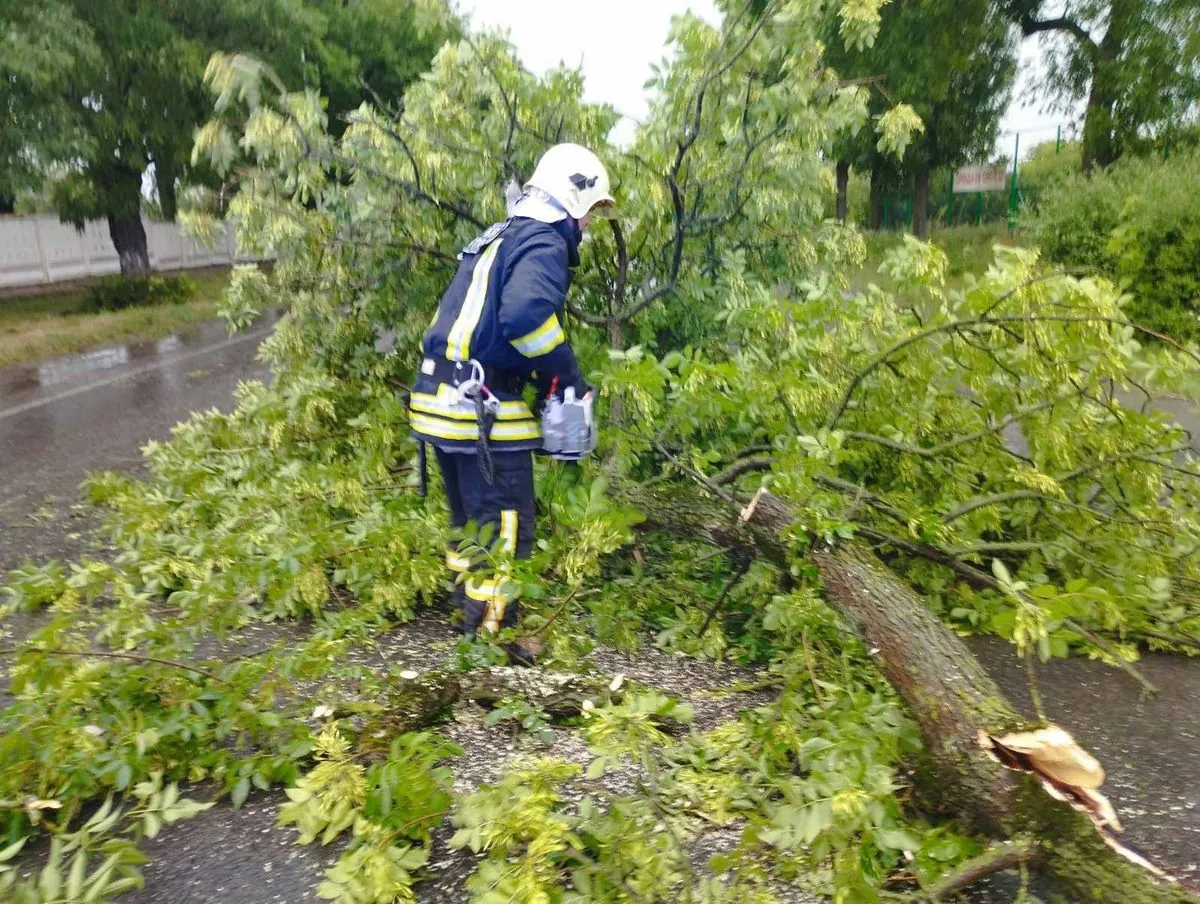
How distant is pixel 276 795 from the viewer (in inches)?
95.8

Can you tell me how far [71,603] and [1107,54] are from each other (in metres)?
19.5

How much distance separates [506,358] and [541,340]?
187 millimetres

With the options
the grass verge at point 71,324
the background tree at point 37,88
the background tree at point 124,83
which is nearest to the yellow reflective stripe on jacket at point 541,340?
the grass verge at point 71,324

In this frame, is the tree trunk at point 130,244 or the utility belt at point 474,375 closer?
the utility belt at point 474,375

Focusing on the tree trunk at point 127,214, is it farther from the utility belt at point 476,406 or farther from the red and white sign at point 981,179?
the red and white sign at point 981,179

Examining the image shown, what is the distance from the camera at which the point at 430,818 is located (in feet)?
7.19

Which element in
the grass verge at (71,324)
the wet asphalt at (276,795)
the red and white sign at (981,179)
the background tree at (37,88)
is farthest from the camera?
the red and white sign at (981,179)

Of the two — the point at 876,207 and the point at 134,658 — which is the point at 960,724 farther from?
the point at 876,207

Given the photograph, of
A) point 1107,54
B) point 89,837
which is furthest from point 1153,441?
point 1107,54

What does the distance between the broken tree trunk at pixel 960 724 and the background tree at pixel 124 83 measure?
9980mm

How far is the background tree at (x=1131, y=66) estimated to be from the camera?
52.5 feet

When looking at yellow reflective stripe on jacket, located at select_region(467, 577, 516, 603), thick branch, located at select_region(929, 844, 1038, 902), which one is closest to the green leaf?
yellow reflective stripe on jacket, located at select_region(467, 577, 516, 603)

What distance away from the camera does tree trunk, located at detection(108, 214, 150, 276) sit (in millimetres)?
15414

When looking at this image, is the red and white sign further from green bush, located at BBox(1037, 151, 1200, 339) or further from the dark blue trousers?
the dark blue trousers
